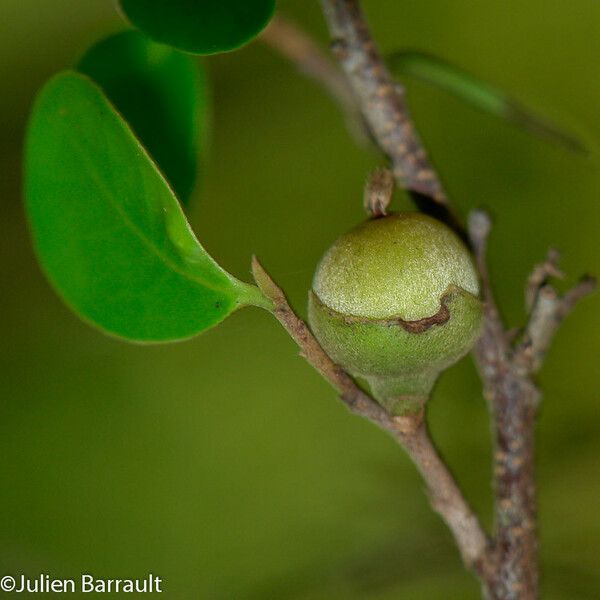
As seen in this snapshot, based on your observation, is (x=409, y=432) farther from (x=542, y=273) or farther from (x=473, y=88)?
(x=473, y=88)

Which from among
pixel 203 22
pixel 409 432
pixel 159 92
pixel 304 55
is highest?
pixel 304 55

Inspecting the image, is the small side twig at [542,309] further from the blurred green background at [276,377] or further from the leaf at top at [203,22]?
the blurred green background at [276,377]

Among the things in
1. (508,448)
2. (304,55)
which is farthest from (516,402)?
(304,55)

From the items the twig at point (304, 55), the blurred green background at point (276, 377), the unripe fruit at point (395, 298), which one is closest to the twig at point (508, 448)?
the unripe fruit at point (395, 298)

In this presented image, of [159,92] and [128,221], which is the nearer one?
[128,221]

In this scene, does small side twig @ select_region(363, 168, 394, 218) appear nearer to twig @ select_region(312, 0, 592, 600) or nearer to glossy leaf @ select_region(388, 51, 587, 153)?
twig @ select_region(312, 0, 592, 600)

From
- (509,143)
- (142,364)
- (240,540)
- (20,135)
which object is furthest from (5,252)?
(509,143)

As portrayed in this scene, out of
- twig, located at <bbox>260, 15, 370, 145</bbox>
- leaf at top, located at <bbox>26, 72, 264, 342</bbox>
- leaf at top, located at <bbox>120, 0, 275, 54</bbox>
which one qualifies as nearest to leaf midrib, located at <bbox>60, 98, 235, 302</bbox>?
leaf at top, located at <bbox>26, 72, 264, 342</bbox>
